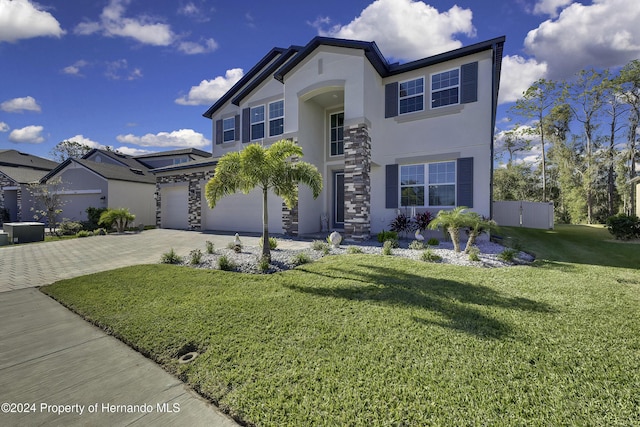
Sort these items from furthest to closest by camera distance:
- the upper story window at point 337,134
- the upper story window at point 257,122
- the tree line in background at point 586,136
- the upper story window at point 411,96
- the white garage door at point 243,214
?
1. the tree line in background at point 586,136
2. the upper story window at point 257,122
3. the upper story window at point 337,134
4. the white garage door at point 243,214
5. the upper story window at point 411,96

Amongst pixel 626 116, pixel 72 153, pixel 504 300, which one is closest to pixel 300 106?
pixel 504 300

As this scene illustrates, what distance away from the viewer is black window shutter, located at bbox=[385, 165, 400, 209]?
1228 centimetres

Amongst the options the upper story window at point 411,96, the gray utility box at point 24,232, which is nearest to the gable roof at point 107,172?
the gray utility box at point 24,232

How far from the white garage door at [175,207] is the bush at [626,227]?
2203 centimetres

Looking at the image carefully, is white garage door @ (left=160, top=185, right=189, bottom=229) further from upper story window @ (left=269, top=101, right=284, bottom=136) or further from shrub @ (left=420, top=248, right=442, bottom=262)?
shrub @ (left=420, top=248, right=442, bottom=262)

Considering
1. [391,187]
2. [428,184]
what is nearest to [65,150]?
[391,187]

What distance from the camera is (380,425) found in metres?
2.11

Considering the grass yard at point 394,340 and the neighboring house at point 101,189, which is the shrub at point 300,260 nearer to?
the grass yard at point 394,340

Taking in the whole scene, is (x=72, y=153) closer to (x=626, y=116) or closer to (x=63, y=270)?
(x=63, y=270)

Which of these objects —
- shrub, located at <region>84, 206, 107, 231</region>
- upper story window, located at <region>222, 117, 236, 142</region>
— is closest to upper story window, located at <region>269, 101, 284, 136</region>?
upper story window, located at <region>222, 117, 236, 142</region>

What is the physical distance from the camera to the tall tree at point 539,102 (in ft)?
77.6

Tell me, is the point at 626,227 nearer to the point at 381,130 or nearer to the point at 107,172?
the point at 381,130

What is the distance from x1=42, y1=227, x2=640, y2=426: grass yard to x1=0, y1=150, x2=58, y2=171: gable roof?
116 feet

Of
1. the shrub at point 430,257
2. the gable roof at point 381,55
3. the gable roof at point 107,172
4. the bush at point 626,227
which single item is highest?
the gable roof at point 381,55
